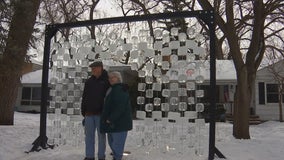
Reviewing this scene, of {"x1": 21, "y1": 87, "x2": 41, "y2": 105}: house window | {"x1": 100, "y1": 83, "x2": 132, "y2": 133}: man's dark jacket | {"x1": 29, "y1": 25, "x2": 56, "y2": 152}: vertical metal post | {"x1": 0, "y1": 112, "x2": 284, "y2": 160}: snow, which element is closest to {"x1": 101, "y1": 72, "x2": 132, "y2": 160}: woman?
{"x1": 100, "y1": 83, "x2": 132, "y2": 133}: man's dark jacket

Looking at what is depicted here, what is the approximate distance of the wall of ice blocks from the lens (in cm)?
793

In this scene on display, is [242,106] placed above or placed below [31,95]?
below

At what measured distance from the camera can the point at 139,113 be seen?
27.3 feet

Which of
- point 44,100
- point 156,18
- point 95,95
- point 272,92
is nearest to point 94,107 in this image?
point 95,95

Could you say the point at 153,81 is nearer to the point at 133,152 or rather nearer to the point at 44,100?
the point at 133,152

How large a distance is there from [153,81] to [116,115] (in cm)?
180

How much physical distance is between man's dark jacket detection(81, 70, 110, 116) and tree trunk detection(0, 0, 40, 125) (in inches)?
139

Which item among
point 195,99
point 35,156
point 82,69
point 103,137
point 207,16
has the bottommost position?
point 35,156

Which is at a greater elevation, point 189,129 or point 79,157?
point 189,129

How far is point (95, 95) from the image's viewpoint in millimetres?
7273

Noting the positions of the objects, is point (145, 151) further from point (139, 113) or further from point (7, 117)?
point (7, 117)

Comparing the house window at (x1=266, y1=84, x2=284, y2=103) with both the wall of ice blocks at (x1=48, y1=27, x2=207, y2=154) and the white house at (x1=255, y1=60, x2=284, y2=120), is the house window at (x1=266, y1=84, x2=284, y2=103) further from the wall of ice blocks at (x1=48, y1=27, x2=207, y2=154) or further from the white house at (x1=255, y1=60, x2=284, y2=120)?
the wall of ice blocks at (x1=48, y1=27, x2=207, y2=154)

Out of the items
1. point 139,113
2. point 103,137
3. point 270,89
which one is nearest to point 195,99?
point 139,113

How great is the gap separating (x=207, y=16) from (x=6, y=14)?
5.55 metres
